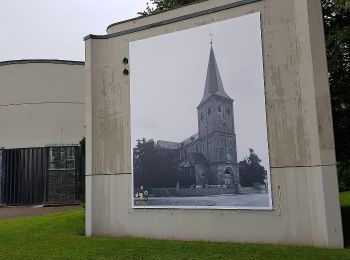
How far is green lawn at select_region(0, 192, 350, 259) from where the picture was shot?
954cm

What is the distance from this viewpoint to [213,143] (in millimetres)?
11617

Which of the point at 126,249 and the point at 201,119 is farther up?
the point at 201,119

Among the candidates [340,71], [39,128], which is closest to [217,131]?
[340,71]

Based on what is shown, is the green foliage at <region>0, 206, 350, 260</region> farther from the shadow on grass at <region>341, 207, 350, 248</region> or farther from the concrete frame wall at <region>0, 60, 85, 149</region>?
the concrete frame wall at <region>0, 60, 85, 149</region>

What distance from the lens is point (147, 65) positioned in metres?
12.9

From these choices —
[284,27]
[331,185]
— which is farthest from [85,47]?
[331,185]

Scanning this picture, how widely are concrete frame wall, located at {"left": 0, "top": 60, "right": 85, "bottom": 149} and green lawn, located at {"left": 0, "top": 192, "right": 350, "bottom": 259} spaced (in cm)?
1497

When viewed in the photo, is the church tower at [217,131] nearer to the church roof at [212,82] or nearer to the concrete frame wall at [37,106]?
the church roof at [212,82]

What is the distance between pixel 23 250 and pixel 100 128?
4.07m

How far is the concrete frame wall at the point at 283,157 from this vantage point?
10.3 m

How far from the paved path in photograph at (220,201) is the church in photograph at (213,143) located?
0.98ft

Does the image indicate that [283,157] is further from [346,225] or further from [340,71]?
[340,71]

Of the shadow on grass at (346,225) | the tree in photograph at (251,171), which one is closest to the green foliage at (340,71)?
the shadow on grass at (346,225)

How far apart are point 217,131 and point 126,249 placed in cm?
375
